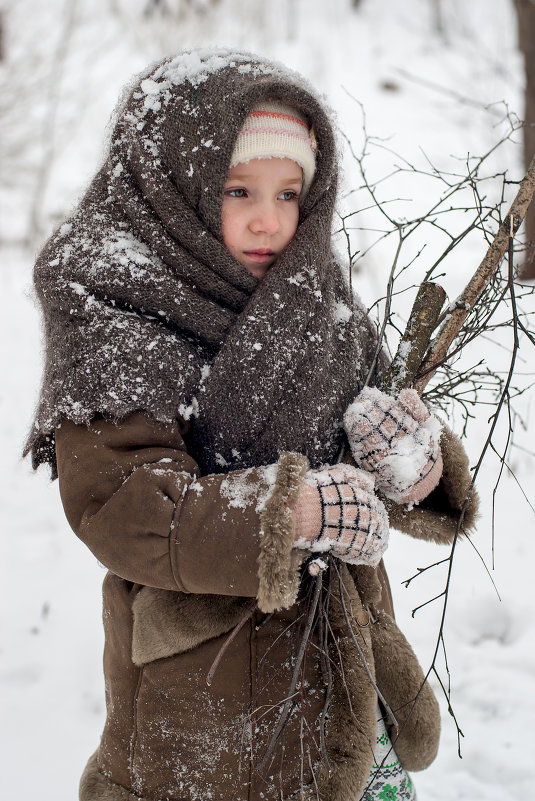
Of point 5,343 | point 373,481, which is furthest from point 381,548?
point 5,343

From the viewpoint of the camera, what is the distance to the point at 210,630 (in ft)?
4.84

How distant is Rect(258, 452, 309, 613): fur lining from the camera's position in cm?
130

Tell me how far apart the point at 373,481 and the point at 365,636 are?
1.27 ft

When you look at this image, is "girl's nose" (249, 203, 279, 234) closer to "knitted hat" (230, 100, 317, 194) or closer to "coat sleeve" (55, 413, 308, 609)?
"knitted hat" (230, 100, 317, 194)

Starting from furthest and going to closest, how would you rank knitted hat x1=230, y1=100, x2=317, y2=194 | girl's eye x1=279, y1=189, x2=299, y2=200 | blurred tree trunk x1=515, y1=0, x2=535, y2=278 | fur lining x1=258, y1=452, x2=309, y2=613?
blurred tree trunk x1=515, y1=0, x2=535, y2=278, girl's eye x1=279, y1=189, x2=299, y2=200, knitted hat x1=230, y1=100, x2=317, y2=194, fur lining x1=258, y1=452, x2=309, y2=613

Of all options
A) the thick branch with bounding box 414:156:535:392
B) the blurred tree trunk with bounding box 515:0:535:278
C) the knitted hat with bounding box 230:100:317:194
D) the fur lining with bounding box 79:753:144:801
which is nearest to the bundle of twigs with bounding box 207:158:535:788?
the thick branch with bounding box 414:156:535:392

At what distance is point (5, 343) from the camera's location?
7930 mm

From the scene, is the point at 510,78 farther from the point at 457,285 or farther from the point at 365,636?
the point at 365,636

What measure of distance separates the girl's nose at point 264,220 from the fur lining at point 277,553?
2.09 feet

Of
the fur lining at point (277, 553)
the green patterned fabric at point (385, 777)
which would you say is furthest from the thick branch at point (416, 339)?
the green patterned fabric at point (385, 777)

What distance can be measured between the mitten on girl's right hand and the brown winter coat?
0.13 ft

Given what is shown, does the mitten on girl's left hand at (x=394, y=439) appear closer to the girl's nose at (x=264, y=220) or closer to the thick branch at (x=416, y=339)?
the thick branch at (x=416, y=339)

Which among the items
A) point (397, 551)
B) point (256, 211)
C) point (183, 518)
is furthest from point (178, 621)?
point (397, 551)

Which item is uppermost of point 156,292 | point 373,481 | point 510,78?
point 510,78
